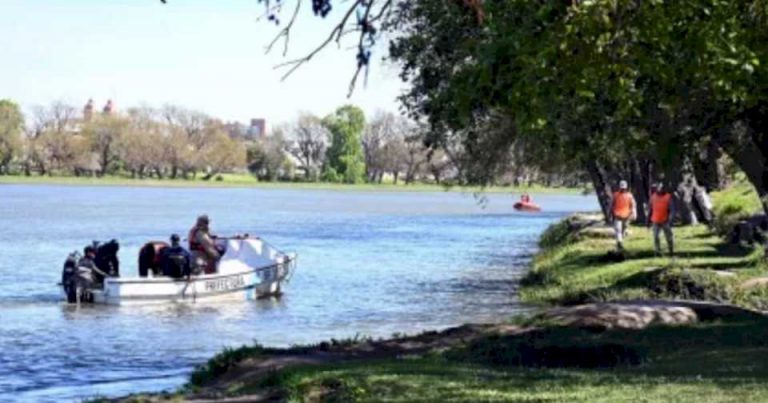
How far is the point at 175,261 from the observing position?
3173 centimetres

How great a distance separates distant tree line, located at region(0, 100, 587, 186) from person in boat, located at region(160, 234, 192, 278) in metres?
111

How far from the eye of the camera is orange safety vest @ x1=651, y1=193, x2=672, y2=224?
30.0 meters

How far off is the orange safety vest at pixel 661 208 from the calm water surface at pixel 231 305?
12.4 ft

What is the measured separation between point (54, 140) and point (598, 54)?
14794 cm

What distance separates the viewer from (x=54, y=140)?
6029 inches

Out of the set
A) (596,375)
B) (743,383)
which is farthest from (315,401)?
(743,383)

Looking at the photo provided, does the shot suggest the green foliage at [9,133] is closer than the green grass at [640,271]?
No

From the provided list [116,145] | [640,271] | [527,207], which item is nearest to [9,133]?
[116,145]

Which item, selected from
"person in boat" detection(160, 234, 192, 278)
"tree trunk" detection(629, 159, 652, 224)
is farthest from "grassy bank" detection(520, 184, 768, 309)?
"person in boat" detection(160, 234, 192, 278)

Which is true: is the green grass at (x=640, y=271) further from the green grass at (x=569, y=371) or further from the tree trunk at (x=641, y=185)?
the tree trunk at (x=641, y=185)

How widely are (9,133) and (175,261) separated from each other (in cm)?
12450

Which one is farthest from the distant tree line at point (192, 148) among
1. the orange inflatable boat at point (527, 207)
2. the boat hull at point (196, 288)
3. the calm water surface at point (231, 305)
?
the boat hull at point (196, 288)

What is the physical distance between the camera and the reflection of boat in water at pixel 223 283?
30.2 m

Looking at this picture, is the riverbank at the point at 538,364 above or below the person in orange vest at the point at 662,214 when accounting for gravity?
below
